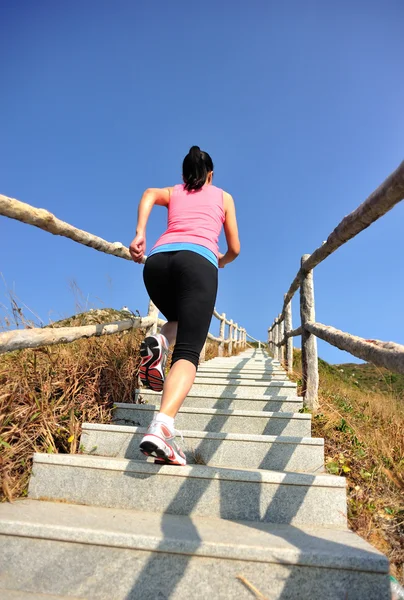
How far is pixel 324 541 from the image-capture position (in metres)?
1.51

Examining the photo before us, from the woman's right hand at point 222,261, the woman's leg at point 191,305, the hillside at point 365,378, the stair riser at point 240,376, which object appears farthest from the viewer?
the hillside at point 365,378

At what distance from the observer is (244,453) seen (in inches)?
90.5

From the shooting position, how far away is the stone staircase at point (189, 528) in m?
1.36

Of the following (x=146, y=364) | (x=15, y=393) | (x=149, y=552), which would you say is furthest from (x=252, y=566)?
(x=15, y=393)

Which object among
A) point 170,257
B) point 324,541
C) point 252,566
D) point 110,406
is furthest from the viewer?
point 110,406

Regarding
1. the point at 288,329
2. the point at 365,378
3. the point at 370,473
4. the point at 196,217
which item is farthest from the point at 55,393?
the point at 365,378

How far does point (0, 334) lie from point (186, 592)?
123 cm

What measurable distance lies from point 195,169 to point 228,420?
164cm

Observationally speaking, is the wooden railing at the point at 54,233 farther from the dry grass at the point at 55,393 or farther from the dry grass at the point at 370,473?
the dry grass at the point at 370,473

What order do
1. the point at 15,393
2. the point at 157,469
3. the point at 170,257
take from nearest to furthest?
the point at 157,469 < the point at 170,257 < the point at 15,393

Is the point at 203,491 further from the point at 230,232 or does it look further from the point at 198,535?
the point at 230,232

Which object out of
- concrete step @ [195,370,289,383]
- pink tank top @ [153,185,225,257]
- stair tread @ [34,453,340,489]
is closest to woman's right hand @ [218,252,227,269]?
pink tank top @ [153,185,225,257]

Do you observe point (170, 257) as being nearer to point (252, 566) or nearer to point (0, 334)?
point (0, 334)

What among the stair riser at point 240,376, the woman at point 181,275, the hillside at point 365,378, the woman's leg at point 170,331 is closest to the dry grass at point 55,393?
the woman at point 181,275
